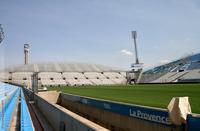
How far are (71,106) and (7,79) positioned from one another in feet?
A: 249

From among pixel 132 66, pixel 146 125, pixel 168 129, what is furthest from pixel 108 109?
pixel 132 66

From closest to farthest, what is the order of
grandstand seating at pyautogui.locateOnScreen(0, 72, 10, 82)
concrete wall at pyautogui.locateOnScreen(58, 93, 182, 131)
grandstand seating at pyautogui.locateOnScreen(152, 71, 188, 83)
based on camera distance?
1. concrete wall at pyautogui.locateOnScreen(58, 93, 182, 131)
2. grandstand seating at pyautogui.locateOnScreen(152, 71, 188, 83)
3. grandstand seating at pyautogui.locateOnScreen(0, 72, 10, 82)

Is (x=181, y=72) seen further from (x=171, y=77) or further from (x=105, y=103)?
(x=105, y=103)

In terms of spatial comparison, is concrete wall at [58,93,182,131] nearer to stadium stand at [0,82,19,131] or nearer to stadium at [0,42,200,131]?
stadium at [0,42,200,131]

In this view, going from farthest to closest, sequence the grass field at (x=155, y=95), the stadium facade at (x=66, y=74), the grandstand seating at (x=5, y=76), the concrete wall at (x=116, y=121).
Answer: the grandstand seating at (x=5, y=76), the stadium facade at (x=66, y=74), the grass field at (x=155, y=95), the concrete wall at (x=116, y=121)

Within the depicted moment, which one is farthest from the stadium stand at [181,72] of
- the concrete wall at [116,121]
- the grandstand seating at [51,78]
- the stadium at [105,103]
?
the grandstand seating at [51,78]

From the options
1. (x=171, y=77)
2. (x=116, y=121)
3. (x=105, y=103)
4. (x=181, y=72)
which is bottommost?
(x=116, y=121)

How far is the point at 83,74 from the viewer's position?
97312mm

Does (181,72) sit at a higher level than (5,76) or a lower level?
lower

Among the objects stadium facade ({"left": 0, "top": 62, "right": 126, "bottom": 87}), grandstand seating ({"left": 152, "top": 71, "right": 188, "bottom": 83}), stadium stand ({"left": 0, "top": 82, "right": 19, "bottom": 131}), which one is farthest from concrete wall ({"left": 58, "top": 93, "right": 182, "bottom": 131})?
stadium facade ({"left": 0, "top": 62, "right": 126, "bottom": 87})

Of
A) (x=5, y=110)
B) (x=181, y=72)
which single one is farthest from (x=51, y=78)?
(x=5, y=110)

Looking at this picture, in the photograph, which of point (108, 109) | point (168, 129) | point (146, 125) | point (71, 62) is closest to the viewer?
point (168, 129)

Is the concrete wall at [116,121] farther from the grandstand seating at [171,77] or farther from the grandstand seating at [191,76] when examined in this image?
the grandstand seating at [171,77]

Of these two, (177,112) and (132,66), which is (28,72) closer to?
(132,66)
